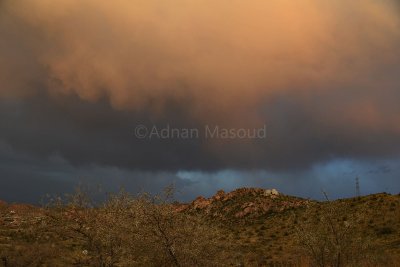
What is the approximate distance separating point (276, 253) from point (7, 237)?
37.7 m

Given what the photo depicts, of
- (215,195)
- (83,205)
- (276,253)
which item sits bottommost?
(276,253)

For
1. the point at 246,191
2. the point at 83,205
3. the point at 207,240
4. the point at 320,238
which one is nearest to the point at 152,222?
the point at 207,240

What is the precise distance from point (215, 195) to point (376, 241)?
55174mm

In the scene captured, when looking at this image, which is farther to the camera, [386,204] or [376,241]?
[386,204]

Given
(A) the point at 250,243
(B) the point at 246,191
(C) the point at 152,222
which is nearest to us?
(C) the point at 152,222

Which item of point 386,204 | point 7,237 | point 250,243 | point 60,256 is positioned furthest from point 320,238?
point 386,204

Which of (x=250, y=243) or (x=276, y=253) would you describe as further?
(x=250, y=243)

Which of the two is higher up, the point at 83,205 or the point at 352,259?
the point at 83,205

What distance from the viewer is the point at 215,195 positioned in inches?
4279

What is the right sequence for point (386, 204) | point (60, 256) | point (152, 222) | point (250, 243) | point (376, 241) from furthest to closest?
point (386, 204), point (250, 243), point (376, 241), point (60, 256), point (152, 222)

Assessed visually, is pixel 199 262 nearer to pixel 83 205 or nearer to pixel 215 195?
pixel 83 205

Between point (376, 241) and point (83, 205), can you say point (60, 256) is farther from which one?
point (376, 241)

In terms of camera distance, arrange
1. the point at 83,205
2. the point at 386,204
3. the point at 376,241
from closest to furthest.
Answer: the point at 83,205 → the point at 376,241 → the point at 386,204

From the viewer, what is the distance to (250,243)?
225 feet
